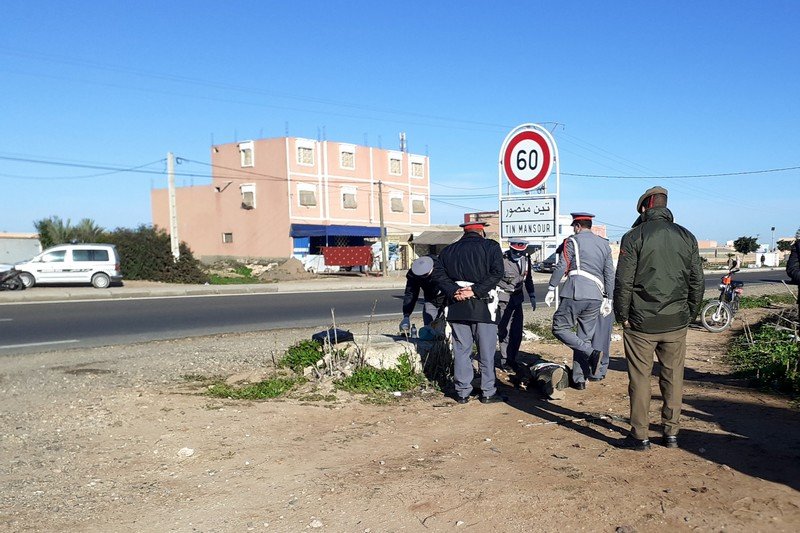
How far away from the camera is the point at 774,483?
3695mm

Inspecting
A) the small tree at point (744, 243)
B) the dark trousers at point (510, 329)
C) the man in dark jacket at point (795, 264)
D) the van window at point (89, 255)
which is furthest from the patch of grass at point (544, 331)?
the small tree at point (744, 243)

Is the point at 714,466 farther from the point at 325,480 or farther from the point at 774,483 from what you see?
the point at 325,480

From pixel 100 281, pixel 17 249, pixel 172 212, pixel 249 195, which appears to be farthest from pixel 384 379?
pixel 249 195

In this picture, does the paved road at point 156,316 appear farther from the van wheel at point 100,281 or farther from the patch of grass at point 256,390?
the patch of grass at point 256,390

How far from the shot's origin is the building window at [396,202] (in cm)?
4916

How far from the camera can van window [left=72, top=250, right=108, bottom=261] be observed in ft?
79.4

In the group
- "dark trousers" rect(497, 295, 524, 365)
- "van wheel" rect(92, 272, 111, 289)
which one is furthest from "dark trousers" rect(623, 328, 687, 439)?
"van wheel" rect(92, 272, 111, 289)

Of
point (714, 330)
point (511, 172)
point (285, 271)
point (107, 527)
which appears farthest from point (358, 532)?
point (285, 271)

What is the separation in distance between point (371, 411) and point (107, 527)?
270cm

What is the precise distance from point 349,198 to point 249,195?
6.90 meters

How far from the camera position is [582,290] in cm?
644

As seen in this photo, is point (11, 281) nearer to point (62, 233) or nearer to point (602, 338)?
point (62, 233)

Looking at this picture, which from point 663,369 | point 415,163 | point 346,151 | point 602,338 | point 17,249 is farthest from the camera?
point 415,163

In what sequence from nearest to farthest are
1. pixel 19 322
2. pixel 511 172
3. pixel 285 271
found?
pixel 511 172 < pixel 19 322 < pixel 285 271
